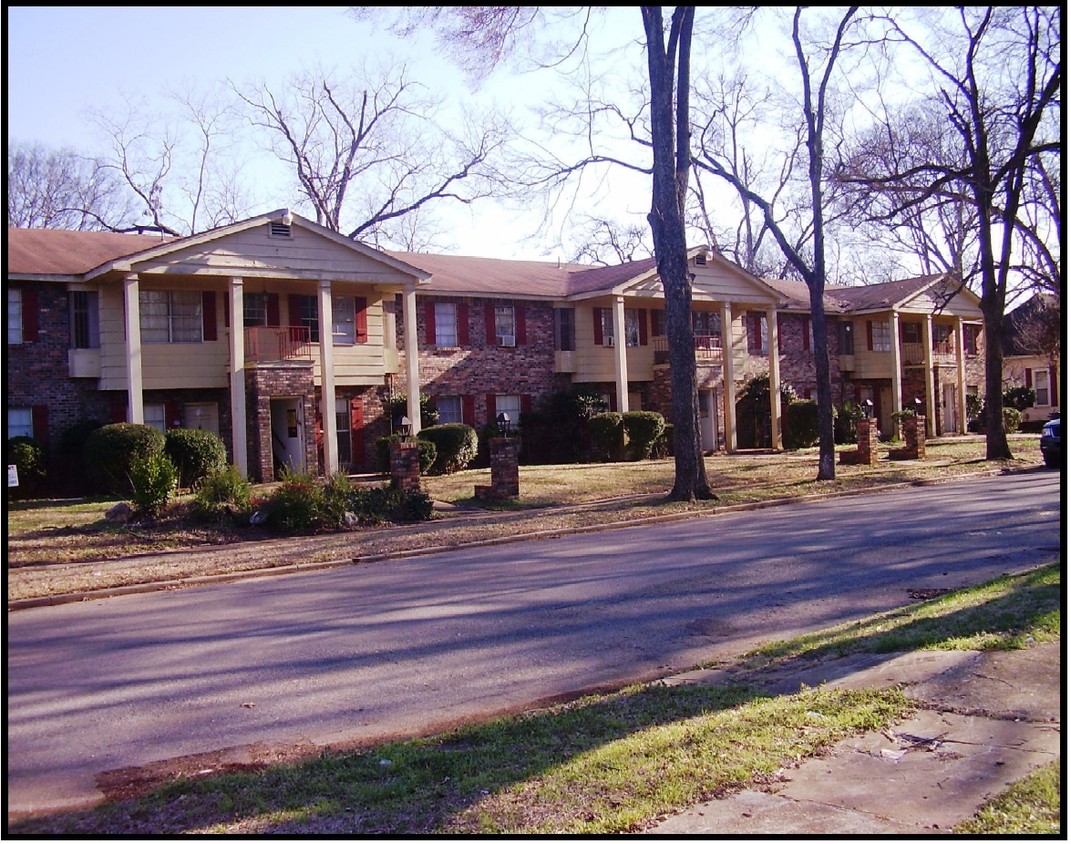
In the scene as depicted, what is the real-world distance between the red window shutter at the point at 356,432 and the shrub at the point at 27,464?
329 inches

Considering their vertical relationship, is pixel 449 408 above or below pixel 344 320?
below

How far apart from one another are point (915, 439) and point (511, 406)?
43.0ft

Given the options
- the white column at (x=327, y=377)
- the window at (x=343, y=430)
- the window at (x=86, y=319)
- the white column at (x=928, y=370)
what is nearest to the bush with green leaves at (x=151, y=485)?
the white column at (x=327, y=377)

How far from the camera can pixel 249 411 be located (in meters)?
26.7

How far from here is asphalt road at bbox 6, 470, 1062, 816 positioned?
662 centimetres

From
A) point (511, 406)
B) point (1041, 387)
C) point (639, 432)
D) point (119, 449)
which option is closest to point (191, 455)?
point (119, 449)

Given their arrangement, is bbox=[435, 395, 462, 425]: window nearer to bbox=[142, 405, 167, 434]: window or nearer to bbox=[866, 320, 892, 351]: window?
bbox=[142, 405, 167, 434]: window

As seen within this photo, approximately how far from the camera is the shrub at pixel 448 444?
2809 cm

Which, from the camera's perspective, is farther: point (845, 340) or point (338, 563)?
point (845, 340)

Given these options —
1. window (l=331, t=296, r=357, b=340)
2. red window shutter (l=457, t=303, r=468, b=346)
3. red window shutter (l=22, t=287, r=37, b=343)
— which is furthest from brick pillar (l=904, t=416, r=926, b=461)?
red window shutter (l=22, t=287, r=37, b=343)

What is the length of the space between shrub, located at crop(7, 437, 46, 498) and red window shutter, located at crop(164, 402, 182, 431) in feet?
11.4

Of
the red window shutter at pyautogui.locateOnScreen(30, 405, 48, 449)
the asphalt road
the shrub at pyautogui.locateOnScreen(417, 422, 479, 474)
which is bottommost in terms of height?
the asphalt road

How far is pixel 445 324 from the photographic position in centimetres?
3172

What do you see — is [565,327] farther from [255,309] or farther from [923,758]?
[923,758]
